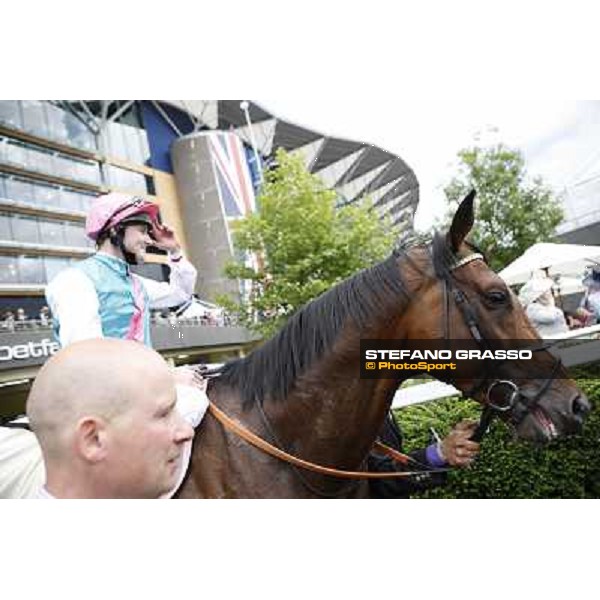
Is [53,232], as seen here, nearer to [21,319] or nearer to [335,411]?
[21,319]

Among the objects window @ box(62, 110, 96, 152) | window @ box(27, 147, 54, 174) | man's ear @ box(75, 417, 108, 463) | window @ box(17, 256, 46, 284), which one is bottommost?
man's ear @ box(75, 417, 108, 463)

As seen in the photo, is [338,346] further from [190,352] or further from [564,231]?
[564,231]

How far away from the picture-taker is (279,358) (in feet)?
5.51

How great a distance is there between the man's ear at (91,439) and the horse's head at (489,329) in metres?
1.10

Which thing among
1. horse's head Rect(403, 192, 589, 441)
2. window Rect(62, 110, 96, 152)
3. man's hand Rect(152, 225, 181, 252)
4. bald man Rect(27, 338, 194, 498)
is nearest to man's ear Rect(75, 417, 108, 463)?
bald man Rect(27, 338, 194, 498)

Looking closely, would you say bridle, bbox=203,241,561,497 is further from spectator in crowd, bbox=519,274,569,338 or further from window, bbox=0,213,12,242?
window, bbox=0,213,12,242

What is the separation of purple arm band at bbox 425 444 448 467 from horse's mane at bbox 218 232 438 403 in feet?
1.83

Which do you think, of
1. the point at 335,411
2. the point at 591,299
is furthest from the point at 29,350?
the point at 591,299

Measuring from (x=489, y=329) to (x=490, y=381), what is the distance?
0.17 m

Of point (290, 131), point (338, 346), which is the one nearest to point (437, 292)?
point (338, 346)

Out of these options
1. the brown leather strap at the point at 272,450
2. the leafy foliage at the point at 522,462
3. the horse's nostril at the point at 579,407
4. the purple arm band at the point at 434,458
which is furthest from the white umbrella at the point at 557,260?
the brown leather strap at the point at 272,450

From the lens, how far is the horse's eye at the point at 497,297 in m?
1.61

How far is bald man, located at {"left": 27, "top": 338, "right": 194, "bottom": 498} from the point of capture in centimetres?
76

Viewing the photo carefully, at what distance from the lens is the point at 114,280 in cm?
179
